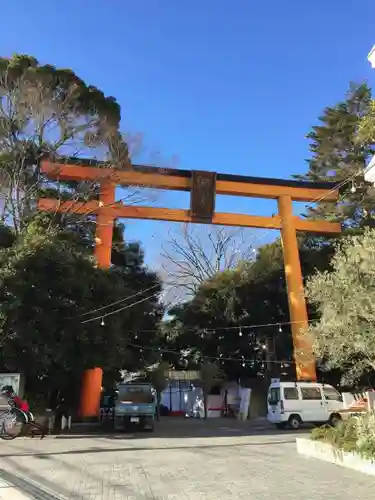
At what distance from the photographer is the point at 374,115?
9.75 meters

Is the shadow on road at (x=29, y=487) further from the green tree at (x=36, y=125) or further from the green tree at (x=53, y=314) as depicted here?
the green tree at (x=36, y=125)

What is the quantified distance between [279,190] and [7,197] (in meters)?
13.8

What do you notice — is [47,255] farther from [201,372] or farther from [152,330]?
[201,372]

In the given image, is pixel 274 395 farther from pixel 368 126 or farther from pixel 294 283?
pixel 368 126

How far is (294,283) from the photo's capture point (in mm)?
24859

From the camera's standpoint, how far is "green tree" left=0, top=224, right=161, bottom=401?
16516 millimetres

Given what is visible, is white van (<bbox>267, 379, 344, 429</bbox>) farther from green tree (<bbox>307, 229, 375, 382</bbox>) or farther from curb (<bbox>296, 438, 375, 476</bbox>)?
curb (<bbox>296, 438, 375, 476</bbox>)

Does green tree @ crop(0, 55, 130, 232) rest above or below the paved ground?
above

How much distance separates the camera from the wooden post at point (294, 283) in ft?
75.3

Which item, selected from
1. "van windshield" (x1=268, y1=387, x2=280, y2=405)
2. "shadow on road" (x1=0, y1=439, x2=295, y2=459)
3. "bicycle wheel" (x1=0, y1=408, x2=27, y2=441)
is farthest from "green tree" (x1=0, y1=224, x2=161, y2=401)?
"van windshield" (x1=268, y1=387, x2=280, y2=405)

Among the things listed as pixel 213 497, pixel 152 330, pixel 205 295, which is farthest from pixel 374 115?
pixel 205 295

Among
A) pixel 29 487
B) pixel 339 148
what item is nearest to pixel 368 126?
pixel 29 487

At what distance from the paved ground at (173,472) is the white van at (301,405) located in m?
6.22

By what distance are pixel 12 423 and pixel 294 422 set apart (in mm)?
11494
